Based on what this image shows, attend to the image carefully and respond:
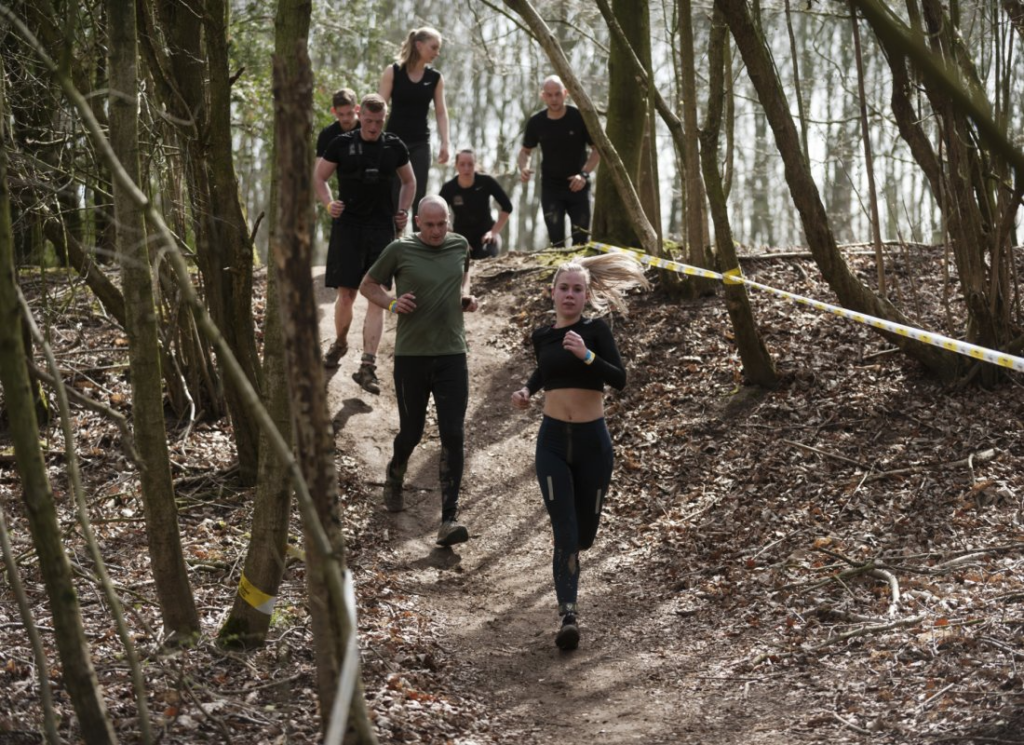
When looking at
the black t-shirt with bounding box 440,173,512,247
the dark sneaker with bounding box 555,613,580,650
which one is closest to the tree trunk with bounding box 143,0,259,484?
the dark sneaker with bounding box 555,613,580,650

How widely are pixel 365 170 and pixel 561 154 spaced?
3612mm

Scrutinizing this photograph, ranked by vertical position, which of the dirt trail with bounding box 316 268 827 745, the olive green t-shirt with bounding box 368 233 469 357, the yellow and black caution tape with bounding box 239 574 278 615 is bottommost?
the dirt trail with bounding box 316 268 827 745

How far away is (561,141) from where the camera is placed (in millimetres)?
12008

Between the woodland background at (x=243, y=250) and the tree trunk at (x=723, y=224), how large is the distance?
3 centimetres

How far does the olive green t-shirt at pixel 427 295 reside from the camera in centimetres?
776

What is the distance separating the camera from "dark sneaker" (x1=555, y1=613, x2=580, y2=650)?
6.14m

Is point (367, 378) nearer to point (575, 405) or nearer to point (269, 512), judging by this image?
point (575, 405)

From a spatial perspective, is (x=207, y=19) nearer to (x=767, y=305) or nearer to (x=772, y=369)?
(x=772, y=369)

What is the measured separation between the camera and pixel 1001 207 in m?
7.96

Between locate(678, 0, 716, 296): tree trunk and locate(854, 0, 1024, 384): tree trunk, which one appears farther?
locate(678, 0, 716, 296): tree trunk

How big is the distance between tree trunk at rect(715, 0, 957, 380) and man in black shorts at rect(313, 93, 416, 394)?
116 inches

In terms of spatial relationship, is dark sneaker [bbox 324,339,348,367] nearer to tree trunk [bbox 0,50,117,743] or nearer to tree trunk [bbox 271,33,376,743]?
tree trunk [bbox 0,50,117,743]

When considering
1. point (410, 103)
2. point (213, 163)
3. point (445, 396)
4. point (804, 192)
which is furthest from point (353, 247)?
point (804, 192)

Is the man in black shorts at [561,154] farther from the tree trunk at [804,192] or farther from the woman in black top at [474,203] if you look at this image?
the tree trunk at [804,192]
